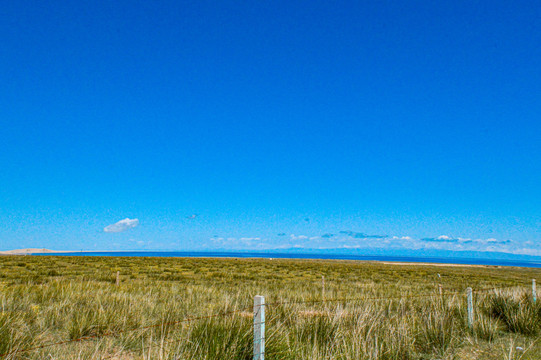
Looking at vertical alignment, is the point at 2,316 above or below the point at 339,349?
above

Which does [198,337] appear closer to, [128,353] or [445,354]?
[128,353]

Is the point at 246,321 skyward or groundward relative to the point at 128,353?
skyward

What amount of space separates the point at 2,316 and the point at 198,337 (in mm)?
3061

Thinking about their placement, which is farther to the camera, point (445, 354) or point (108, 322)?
point (108, 322)

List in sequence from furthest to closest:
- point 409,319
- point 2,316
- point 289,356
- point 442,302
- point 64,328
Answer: point 442,302
point 409,319
point 64,328
point 2,316
point 289,356

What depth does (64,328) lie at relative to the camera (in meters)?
6.79

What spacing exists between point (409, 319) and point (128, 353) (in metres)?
5.20

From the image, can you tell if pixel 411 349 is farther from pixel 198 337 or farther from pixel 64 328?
pixel 64 328

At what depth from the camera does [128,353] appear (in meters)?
5.46

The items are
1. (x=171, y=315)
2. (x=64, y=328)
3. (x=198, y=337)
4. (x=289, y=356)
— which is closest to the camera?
(x=289, y=356)

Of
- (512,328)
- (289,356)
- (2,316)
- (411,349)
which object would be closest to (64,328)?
(2,316)

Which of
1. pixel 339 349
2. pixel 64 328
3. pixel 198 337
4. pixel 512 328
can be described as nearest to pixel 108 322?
pixel 64 328

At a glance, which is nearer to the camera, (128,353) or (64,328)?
(128,353)

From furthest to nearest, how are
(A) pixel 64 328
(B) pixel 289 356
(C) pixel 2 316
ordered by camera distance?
(A) pixel 64 328
(C) pixel 2 316
(B) pixel 289 356
